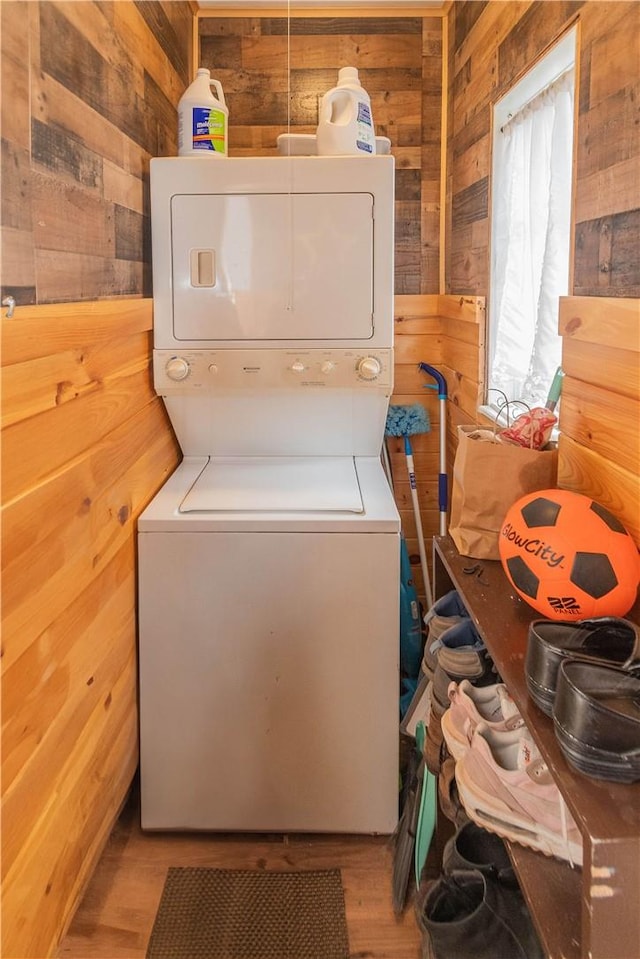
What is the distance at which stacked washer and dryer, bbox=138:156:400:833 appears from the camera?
1.92 m

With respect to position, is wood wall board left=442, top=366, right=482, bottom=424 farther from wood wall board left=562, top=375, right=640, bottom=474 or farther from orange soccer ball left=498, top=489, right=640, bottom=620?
orange soccer ball left=498, top=489, right=640, bottom=620

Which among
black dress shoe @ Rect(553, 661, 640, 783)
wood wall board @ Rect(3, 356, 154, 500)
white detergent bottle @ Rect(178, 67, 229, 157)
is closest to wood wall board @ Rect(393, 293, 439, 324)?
white detergent bottle @ Rect(178, 67, 229, 157)

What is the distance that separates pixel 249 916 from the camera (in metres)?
1.76

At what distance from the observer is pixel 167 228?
2.21 m

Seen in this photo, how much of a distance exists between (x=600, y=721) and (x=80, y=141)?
145 cm

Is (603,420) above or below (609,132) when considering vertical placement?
below

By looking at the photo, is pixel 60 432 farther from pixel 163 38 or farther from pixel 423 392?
pixel 423 392

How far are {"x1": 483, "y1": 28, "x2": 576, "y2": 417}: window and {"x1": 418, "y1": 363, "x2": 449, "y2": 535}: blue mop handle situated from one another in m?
0.37

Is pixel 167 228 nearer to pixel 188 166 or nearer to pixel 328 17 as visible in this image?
pixel 188 166

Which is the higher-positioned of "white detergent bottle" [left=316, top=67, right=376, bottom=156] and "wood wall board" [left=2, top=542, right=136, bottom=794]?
"white detergent bottle" [left=316, top=67, right=376, bottom=156]

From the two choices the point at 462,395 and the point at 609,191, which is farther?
the point at 462,395

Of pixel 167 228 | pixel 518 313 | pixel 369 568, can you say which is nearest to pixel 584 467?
pixel 369 568

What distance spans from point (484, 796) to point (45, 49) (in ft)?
4.80

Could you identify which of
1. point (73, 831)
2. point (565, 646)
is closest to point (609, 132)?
point (565, 646)
